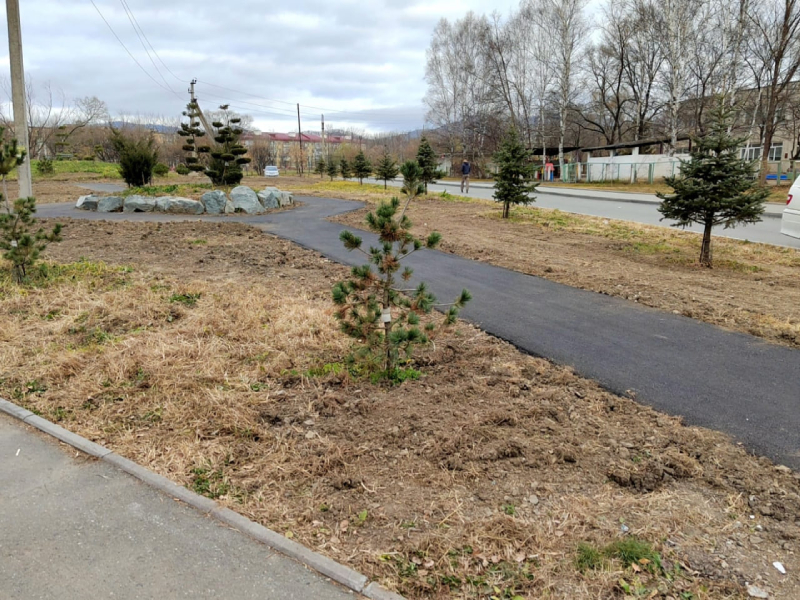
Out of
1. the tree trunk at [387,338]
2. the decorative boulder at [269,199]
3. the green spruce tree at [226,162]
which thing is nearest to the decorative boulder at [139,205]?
the decorative boulder at [269,199]

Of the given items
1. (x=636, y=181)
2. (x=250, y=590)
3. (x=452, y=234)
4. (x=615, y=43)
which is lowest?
(x=250, y=590)

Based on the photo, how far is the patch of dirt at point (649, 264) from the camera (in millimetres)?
6023

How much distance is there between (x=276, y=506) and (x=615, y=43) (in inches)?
1844

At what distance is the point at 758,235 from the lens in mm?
11836

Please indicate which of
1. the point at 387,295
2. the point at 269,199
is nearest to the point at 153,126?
the point at 269,199

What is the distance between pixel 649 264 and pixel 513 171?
656 centimetres

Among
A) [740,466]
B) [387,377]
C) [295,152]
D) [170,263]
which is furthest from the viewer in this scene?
[295,152]

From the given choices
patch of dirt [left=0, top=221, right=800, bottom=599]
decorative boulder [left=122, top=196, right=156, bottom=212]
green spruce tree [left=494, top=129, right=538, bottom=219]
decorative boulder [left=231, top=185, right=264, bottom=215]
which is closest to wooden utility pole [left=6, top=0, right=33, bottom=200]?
patch of dirt [left=0, top=221, right=800, bottom=599]

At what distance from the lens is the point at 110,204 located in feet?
56.3

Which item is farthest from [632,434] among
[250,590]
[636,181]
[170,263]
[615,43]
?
[615,43]

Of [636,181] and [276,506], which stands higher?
[636,181]

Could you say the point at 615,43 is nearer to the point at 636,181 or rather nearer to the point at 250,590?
the point at 636,181

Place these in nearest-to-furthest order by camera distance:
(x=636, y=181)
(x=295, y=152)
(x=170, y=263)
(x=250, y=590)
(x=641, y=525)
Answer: (x=250, y=590)
(x=641, y=525)
(x=170, y=263)
(x=636, y=181)
(x=295, y=152)

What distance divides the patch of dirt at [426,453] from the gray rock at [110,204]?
1302 cm
